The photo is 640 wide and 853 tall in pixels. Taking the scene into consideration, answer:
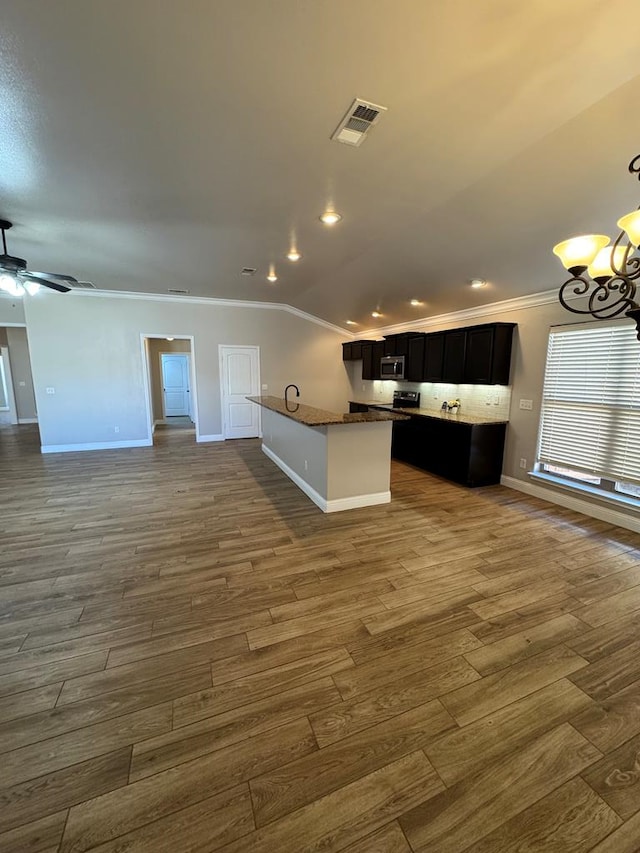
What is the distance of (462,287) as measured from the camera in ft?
14.8

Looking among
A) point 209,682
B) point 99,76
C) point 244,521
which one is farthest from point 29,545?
point 99,76

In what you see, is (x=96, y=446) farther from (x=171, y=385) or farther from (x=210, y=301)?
(x=171, y=385)

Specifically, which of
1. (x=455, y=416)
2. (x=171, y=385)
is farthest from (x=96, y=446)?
(x=455, y=416)

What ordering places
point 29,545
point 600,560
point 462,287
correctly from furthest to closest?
point 462,287, point 29,545, point 600,560

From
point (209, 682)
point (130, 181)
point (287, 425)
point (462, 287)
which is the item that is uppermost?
point (130, 181)

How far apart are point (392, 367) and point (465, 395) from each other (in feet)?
5.08

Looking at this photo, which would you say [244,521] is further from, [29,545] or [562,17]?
[562,17]

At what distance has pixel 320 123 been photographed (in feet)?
6.55

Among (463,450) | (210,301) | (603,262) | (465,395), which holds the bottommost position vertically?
(463,450)

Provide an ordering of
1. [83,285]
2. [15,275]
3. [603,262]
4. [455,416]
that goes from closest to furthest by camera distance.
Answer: [603,262] → [15,275] → [455,416] → [83,285]

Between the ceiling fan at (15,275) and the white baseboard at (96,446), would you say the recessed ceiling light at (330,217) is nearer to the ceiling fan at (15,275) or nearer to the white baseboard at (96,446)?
the ceiling fan at (15,275)

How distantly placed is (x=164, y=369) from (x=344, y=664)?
10974 mm

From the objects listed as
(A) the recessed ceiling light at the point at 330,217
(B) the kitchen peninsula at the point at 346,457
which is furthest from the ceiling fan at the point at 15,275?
(B) the kitchen peninsula at the point at 346,457

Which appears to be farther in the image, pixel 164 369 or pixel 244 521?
pixel 164 369
